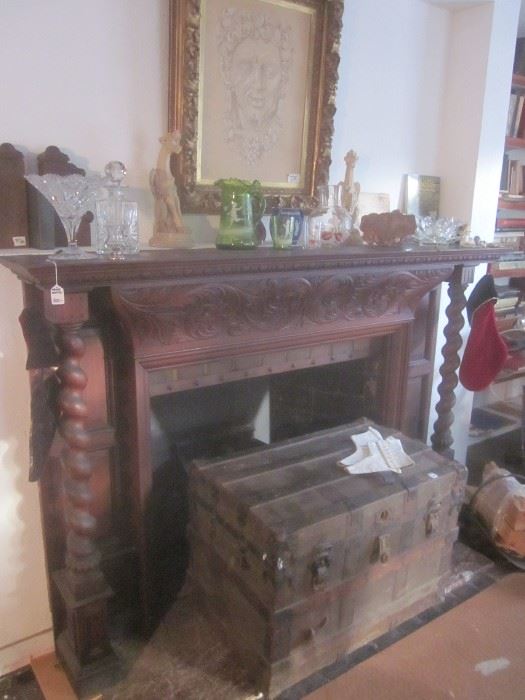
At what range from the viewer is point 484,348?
2.17m

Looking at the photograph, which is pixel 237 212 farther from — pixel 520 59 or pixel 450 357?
pixel 520 59

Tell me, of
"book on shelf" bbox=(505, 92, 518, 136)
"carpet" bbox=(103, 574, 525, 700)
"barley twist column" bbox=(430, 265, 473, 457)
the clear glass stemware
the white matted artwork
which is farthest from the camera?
"book on shelf" bbox=(505, 92, 518, 136)

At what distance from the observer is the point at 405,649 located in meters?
1.67

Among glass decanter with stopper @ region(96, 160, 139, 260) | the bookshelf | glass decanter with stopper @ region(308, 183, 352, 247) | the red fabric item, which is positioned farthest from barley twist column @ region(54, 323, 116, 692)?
the bookshelf

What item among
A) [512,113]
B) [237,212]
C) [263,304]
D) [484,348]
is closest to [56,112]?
[237,212]

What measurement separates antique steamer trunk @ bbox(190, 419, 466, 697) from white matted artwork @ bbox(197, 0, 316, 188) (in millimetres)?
911

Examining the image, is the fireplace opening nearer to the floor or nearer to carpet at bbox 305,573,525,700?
the floor

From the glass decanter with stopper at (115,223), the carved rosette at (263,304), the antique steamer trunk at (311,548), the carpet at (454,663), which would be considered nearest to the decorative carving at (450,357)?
the carved rosette at (263,304)

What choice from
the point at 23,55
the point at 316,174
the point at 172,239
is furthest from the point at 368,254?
the point at 23,55

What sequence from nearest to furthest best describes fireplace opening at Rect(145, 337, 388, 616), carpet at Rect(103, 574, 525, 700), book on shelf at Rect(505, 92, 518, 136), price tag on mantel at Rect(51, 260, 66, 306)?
1. price tag on mantel at Rect(51, 260, 66, 306)
2. carpet at Rect(103, 574, 525, 700)
3. fireplace opening at Rect(145, 337, 388, 616)
4. book on shelf at Rect(505, 92, 518, 136)

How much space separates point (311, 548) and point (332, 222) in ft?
3.60

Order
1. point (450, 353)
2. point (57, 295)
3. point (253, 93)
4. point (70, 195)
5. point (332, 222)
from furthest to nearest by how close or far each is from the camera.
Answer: point (450, 353) → point (332, 222) → point (253, 93) → point (70, 195) → point (57, 295)

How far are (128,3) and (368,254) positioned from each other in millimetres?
935

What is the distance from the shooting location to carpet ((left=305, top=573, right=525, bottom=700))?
1537 millimetres
